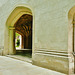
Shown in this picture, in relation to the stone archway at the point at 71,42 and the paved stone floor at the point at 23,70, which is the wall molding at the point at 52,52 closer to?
the stone archway at the point at 71,42

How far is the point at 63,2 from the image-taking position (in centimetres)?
447

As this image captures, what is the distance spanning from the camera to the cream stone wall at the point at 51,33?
4.30 meters

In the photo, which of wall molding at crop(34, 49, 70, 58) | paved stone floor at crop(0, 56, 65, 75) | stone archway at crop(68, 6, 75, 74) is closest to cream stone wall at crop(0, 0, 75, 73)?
wall molding at crop(34, 49, 70, 58)

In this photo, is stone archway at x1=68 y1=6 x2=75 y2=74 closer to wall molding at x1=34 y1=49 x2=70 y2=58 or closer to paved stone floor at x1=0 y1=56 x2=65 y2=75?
wall molding at x1=34 y1=49 x2=70 y2=58

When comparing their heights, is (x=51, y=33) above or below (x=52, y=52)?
above

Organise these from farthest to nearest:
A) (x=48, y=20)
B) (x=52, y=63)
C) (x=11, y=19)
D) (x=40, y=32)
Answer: (x=11, y=19) < (x=40, y=32) < (x=48, y=20) < (x=52, y=63)

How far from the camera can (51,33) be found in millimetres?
4938

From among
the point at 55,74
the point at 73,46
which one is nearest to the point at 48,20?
the point at 73,46

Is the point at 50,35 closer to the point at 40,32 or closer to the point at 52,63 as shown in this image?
the point at 40,32

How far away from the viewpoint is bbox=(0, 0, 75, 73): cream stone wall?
4.30 meters

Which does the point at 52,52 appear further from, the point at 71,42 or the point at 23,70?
the point at 23,70

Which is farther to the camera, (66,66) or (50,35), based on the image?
(50,35)

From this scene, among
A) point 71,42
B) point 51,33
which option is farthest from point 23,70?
point 71,42

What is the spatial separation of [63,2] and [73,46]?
2.04m
